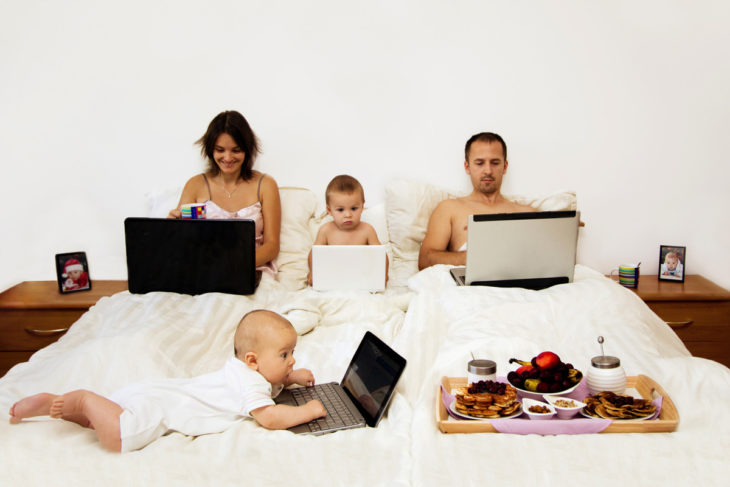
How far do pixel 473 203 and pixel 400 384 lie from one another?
137cm

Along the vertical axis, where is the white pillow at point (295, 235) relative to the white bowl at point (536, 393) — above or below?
above

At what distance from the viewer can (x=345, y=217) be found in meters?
2.33

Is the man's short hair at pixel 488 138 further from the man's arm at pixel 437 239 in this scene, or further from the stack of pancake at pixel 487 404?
the stack of pancake at pixel 487 404

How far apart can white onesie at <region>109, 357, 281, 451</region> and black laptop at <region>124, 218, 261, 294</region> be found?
911 mm

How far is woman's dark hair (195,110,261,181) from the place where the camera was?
2.41 meters

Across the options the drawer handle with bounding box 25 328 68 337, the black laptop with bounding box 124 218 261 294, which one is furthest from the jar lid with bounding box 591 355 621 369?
the drawer handle with bounding box 25 328 68 337

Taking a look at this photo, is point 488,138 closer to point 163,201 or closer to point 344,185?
point 344,185

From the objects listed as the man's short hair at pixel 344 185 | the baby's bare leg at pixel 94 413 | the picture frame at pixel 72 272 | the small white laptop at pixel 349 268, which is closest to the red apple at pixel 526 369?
the baby's bare leg at pixel 94 413

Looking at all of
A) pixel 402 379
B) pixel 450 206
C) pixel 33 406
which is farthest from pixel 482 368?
pixel 450 206

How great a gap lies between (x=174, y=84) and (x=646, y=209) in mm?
2250

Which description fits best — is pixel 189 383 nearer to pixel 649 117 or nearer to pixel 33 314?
pixel 33 314

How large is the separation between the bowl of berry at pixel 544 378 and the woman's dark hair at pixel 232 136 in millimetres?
1610

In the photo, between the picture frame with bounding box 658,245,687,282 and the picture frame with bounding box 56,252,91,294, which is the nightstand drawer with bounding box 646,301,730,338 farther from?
the picture frame with bounding box 56,252,91,294

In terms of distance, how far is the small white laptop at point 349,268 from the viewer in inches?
82.7
